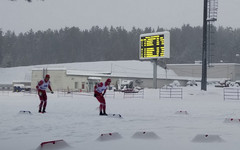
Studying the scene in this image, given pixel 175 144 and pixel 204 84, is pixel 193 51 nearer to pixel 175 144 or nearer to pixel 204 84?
pixel 204 84

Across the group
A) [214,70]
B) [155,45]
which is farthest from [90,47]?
[155,45]

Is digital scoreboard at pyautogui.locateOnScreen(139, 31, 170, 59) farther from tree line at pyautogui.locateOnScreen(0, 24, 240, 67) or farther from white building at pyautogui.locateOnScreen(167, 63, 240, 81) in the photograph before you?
tree line at pyautogui.locateOnScreen(0, 24, 240, 67)

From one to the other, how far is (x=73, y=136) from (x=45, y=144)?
2030mm

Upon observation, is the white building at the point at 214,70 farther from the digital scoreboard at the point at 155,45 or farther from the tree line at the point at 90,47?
the digital scoreboard at the point at 155,45

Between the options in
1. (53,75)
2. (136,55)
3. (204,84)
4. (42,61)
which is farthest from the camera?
(42,61)

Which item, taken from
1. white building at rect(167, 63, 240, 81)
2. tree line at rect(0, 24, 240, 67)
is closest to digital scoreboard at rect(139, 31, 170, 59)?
white building at rect(167, 63, 240, 81)

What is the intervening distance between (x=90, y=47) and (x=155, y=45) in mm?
106445

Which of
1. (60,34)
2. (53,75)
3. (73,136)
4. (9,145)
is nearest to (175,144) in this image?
(73,136)

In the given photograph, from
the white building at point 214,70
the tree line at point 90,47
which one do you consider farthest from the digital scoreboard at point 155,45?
the tree line at point 90,47

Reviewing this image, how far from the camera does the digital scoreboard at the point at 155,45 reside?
136ft

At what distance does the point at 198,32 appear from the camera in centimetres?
16888

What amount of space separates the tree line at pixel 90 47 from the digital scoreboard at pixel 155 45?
8861 centimetres

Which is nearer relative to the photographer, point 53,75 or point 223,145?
point 223,145

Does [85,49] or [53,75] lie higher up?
[85,49]
